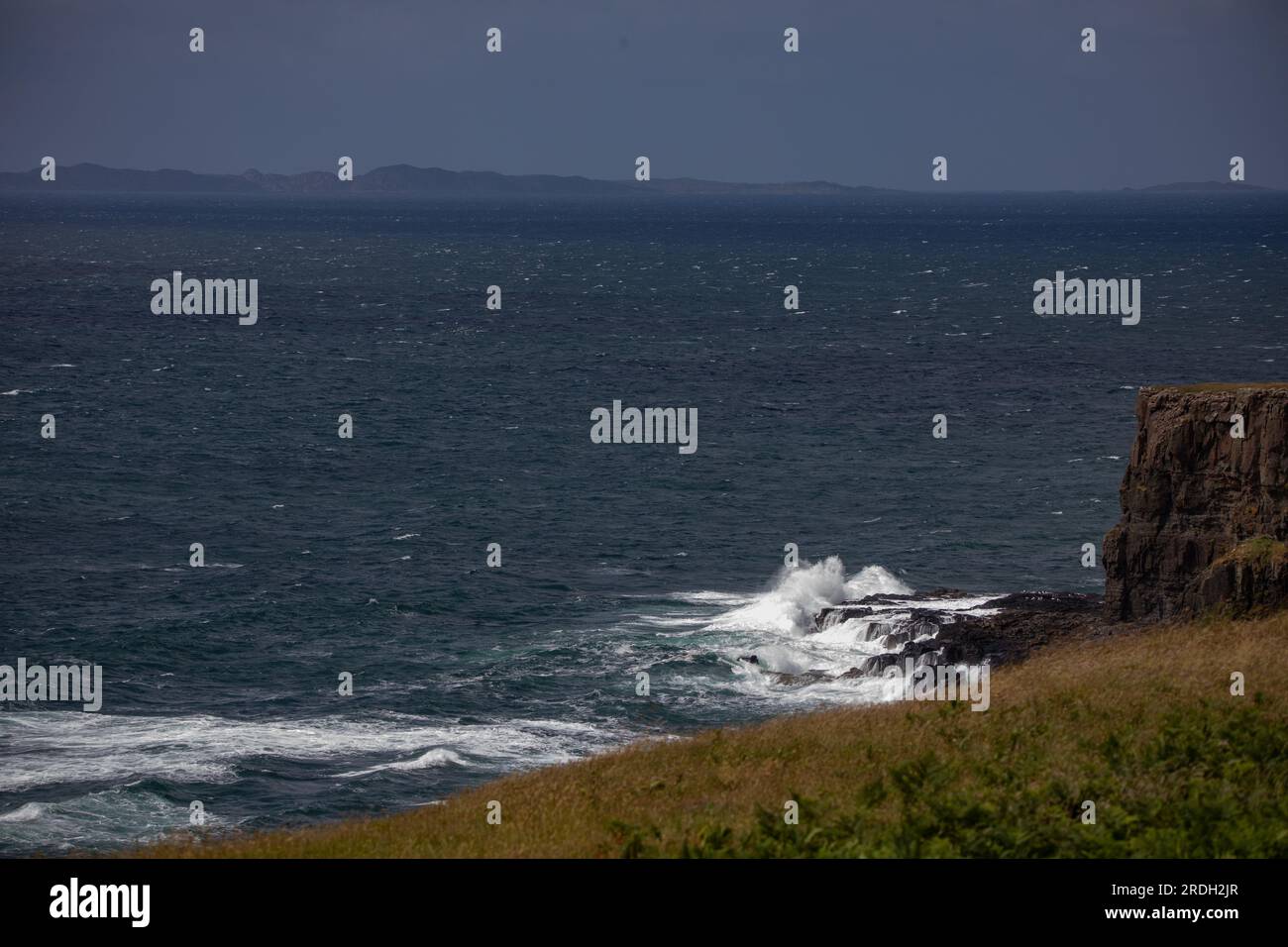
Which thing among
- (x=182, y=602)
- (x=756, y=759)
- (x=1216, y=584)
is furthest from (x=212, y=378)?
(x=756, y=759)

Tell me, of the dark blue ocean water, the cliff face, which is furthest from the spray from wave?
the cliff face

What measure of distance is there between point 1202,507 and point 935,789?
843 inches

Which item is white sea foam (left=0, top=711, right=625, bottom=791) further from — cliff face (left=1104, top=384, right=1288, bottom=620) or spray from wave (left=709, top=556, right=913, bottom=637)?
cliff face (left=1104, top=384, right=1288, bottom=620)

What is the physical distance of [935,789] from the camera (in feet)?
56.5

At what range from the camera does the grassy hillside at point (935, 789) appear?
1531cm

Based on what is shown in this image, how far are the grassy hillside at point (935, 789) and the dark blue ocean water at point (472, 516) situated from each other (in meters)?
10.2

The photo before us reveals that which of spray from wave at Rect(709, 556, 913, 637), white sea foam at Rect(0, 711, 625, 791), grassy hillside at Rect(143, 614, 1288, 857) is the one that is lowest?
white sea foam at Rect(0, 711, 625, 791)

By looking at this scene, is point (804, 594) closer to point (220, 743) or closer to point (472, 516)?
point (472, 516)

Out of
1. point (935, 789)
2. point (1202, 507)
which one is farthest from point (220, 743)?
point (1202, 507)

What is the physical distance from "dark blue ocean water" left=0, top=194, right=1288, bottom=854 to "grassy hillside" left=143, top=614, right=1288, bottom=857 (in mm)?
10203

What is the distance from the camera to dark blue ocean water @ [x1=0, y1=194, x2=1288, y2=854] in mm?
34094

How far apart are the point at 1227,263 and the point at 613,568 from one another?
145 metres

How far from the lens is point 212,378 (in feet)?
289

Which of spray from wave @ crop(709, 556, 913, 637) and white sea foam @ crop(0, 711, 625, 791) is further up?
spray from wave @ crop(709, 556, 913, 637)
